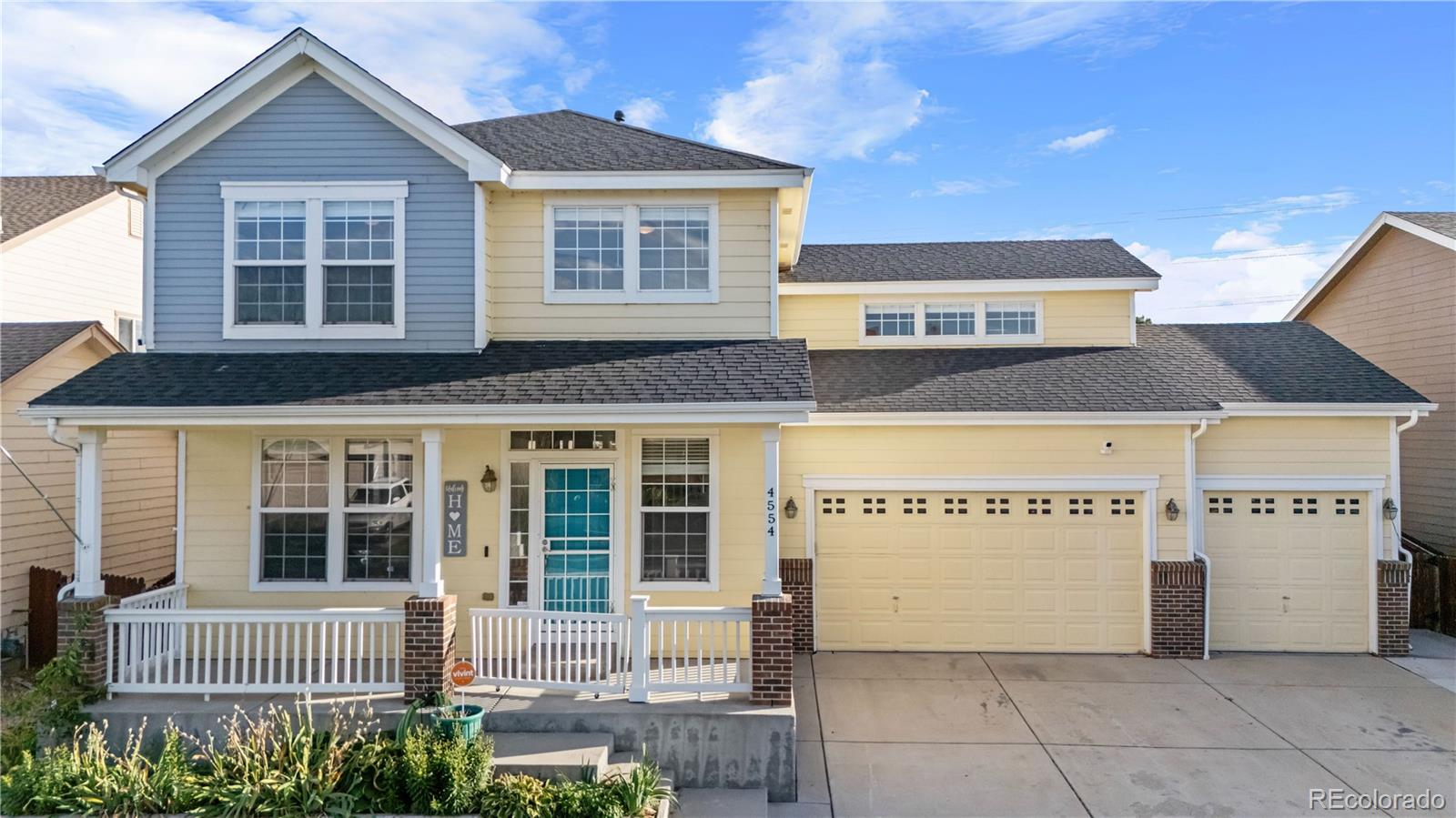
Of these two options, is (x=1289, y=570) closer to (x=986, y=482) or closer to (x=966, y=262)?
(x=986, y=482)

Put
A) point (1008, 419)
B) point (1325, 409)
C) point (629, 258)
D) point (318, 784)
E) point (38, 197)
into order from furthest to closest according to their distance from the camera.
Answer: point (38, 197) < point (1325, 409) < point (1008, 419) < point (629, 258) < point (318, 784)

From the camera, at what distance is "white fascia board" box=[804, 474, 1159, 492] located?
10172mm

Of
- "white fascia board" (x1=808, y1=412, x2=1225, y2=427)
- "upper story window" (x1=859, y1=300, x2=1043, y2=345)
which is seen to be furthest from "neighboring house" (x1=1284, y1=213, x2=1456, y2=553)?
"upper story window" (x1=859, y1=300, x2=1043, y2=345)

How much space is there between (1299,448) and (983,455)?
4.32 metres

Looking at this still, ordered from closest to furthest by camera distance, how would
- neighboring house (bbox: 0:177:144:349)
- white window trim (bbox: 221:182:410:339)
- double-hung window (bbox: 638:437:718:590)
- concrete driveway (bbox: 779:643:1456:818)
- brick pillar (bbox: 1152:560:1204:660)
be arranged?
concrete driveway (bbox: 779:643:1456:818)
white window trim (bbox: 221:182:410:339)
double-hung window (bbox: 638:437:718:590)
brick pillar (bbox: 1152:560:1204:660)
neighboring house (bbox: 0:177:144:349)

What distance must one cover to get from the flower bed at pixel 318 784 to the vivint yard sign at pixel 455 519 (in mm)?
2544

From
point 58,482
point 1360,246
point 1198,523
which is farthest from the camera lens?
point 1360,246

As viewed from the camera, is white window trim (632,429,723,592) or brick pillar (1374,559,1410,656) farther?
brick pillar (1374,559,1410,656)

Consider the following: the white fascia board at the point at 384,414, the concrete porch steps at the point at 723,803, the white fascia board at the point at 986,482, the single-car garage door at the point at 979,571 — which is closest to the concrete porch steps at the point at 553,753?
the concrete porch steps at the point at 723,803

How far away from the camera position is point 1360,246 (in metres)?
14.1

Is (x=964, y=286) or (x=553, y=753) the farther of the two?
(x=964, y=286)

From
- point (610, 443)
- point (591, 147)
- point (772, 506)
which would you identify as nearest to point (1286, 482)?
point (772, 506)

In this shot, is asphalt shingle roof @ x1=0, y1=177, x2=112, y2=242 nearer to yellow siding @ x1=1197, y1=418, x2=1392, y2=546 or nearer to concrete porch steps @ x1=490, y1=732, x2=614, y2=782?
concrete porch steps @ x1=490, y1=732, x2=614, y2=782

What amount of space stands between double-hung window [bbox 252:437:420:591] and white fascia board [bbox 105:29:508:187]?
10.6 ft
